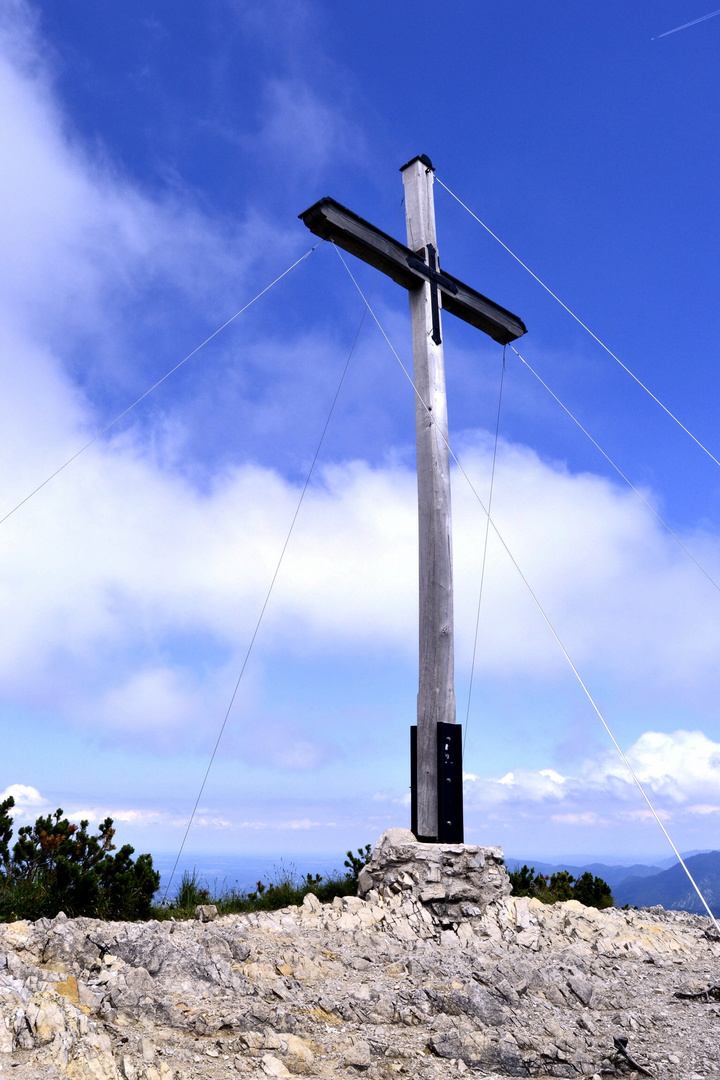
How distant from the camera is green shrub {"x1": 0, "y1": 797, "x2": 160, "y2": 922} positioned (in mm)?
6672

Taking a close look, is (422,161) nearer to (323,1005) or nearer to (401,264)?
(401,264)

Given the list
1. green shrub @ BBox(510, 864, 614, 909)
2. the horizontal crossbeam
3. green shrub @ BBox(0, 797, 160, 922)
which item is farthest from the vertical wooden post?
green shrub @ BBox(510, 864, 614, 909)

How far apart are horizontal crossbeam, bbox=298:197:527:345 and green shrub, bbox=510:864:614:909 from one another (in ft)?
24.4

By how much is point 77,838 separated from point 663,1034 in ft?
18.1

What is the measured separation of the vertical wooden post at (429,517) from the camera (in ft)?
25.1

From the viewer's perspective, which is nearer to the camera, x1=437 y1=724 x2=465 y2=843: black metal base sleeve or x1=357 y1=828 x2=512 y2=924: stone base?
x1=357 y1=828 x2=512 y2=924: stone base

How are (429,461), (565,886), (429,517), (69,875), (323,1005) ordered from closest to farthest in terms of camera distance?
(323,1005), (69,875), (429,517), (429,461), (565,886)

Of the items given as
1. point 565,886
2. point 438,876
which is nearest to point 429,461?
point 438,876

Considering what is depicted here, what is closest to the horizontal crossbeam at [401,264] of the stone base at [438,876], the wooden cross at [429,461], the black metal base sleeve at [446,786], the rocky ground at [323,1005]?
the wooden cross at [429,461]

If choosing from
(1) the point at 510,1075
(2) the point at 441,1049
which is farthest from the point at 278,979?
(1) the point at 510,1075

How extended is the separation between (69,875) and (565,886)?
284 inches

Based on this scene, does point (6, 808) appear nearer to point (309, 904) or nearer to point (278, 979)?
point (309, 904)

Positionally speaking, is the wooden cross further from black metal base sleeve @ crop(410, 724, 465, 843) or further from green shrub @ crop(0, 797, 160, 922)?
green shrub @ crop(0, 797, 160, 922)

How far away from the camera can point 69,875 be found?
22.3ft
